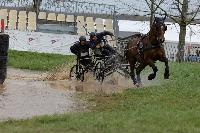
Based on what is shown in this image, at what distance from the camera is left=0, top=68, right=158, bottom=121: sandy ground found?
12938 mm

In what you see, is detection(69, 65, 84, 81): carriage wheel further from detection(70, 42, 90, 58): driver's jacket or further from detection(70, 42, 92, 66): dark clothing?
detection(70, 42, 90, 58): driver's jacket

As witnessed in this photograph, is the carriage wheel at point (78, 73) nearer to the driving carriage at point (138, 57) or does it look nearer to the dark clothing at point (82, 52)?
the dark clothing at point (82, 52)

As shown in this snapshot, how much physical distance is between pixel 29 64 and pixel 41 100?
14773 mm

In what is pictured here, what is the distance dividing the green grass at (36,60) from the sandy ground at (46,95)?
642cm

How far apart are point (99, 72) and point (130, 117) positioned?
9393 millimetres

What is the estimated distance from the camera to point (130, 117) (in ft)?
37.4

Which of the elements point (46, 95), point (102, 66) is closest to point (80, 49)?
point (102, 66)

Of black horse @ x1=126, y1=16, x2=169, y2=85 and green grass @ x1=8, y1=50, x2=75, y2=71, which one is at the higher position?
black horse @ x1=126, y1=16, x2=169, y2=85

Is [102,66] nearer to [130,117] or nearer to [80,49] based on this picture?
[80,49]

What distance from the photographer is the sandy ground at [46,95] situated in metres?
12.9

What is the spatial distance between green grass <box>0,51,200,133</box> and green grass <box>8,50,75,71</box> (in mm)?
12623

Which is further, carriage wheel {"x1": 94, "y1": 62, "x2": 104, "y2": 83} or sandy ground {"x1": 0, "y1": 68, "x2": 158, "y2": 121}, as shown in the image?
carriage wheel {"x1": 94, "y1": 62, "x2": 104, "y2": 83}

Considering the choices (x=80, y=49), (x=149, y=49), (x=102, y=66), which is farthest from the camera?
(x=80, y=49)

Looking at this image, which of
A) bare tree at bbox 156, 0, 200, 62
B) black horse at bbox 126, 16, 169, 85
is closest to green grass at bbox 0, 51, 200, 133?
black horse at bbox 126, 16, 169, 85
